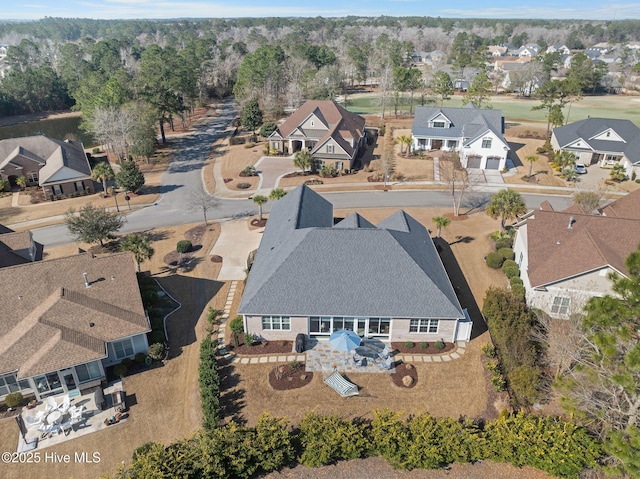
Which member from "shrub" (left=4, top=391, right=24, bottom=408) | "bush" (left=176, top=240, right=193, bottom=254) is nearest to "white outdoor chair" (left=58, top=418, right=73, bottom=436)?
"shrub" (left=4, top=391, right=24, bottom=408)

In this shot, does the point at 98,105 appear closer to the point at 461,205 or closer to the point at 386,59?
the point at 461,205

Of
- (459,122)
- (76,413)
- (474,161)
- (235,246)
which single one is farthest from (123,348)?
(459,122)

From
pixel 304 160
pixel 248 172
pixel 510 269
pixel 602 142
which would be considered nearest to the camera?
pixel 510 269

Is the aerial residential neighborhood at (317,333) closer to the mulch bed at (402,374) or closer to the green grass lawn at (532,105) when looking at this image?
the mulch bed at (402,374)

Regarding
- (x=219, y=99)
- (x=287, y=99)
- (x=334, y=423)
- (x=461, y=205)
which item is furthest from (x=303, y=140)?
(x=219, y=99)

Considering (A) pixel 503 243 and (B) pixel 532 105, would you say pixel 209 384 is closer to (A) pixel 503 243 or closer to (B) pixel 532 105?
(A) pixel 503 243

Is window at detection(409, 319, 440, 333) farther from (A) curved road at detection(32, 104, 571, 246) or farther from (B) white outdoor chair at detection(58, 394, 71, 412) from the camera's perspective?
(A) curved road at detection(32, 104, 571, 246)
